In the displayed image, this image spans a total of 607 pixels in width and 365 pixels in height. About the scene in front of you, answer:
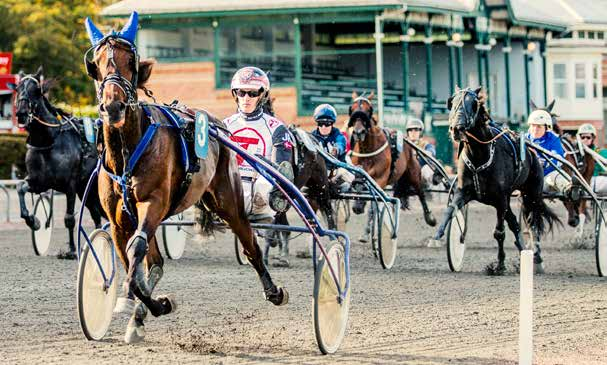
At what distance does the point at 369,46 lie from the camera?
38.4 metres

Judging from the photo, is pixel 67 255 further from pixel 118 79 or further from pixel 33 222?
pixel 118 79

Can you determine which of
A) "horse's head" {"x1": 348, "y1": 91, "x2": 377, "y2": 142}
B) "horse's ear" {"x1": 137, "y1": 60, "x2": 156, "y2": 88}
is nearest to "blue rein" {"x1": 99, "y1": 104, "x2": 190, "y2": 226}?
"horse's ear" {"x1": 137, "y1": 60, "x2": 156, "y2": 88}

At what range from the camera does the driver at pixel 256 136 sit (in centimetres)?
947

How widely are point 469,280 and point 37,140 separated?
16.4ft

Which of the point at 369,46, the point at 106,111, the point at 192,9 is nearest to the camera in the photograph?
the point at 106,111

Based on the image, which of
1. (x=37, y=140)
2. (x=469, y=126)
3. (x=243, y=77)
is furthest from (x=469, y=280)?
(x=37, y=140)

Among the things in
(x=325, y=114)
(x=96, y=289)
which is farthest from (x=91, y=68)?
(x=325, y=114)

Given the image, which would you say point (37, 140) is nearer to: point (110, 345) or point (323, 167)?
point (323, 167)

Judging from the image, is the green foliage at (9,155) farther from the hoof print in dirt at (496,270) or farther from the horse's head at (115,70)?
the horse's head at (115,70)

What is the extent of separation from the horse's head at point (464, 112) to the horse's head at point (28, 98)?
14.8 ft

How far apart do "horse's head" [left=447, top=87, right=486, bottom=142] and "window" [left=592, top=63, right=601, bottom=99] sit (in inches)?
1324

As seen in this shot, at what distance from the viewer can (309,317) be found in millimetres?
9672

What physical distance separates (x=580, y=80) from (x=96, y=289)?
39267mm

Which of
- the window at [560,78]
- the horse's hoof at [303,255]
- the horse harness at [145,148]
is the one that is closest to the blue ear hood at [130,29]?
the horse harness at [145,148]
